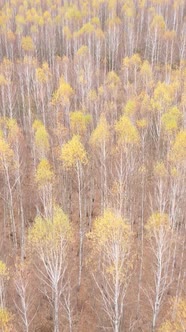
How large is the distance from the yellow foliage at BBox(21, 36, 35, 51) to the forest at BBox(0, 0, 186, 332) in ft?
0.68

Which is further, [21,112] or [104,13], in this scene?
[104,13]

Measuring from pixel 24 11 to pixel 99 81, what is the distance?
3715 centimetres

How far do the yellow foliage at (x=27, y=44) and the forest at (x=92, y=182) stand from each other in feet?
0.68

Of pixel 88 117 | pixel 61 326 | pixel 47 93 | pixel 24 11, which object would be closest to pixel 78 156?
pixel 88 117

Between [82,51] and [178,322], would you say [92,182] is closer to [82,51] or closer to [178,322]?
[178,322]

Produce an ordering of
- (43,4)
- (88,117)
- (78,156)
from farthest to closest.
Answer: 1. (43,4)
2. (88,117)
3. (78,156)

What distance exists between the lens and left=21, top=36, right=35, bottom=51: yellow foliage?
72544 mm

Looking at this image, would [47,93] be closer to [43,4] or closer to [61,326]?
[61,326]

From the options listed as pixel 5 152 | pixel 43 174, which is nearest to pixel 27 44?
pixel 5 152

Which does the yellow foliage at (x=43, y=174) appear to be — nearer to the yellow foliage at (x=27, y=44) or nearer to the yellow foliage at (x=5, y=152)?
the yellow foliage at (x=5, y=152)

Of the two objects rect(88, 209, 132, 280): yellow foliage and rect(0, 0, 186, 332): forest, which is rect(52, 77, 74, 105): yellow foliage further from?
rect(88, 209, 132, 280): yellow foliage

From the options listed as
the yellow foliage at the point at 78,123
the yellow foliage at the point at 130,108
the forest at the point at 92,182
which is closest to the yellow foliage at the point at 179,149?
the forest at the point at 92,182

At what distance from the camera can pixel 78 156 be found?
36.2 m

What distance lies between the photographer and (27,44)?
239 feet
